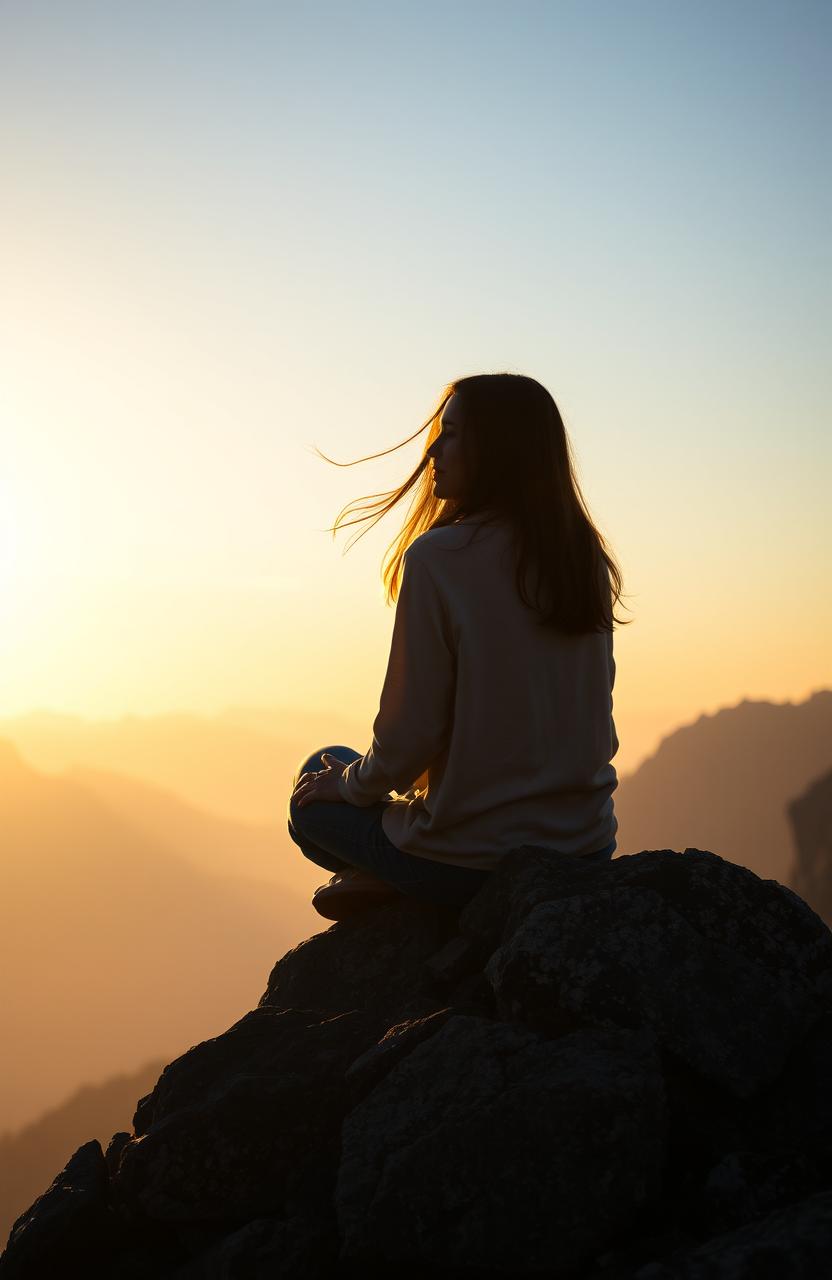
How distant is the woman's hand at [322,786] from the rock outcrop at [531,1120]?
3.03 feet

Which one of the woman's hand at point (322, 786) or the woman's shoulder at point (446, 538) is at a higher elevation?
the woman's shoulder at point (446, 538)

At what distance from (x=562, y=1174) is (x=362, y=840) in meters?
2.17

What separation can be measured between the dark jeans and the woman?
17 mm

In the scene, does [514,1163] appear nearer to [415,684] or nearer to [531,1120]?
[531,1120]

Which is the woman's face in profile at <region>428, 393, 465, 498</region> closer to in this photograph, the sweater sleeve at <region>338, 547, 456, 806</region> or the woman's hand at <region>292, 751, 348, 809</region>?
the sweater sleeve at <region>338, 547, 456, 806</region>

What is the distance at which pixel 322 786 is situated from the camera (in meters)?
5.21

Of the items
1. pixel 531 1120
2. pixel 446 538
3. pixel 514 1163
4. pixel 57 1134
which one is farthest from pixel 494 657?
pixel 57 1134

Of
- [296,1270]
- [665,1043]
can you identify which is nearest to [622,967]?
[665,1043]

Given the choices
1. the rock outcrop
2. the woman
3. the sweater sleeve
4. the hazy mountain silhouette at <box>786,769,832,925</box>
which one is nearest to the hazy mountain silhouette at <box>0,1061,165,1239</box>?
the hazy mountain silhouette at <box>786,769,832,925</box>

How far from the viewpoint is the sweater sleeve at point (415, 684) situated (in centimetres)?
454

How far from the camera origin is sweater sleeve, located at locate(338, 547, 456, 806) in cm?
454

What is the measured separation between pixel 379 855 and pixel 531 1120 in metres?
1.91

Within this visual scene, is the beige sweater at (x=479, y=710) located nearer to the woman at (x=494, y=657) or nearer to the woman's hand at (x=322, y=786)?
the woman at (x=494, y=657)

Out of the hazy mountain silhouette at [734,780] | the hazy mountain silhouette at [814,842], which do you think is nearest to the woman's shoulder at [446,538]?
the hazy mountain silhouette at [814,842]
